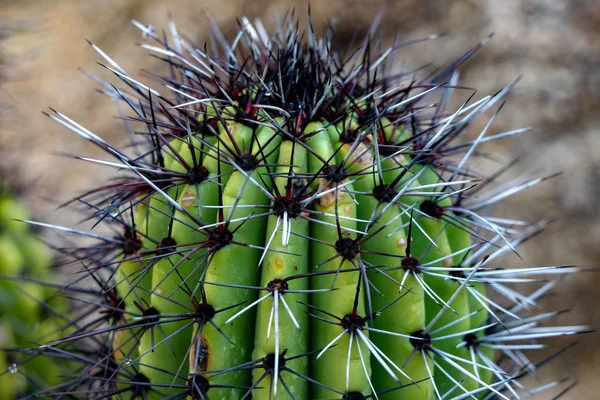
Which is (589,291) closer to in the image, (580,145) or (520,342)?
(580,145)

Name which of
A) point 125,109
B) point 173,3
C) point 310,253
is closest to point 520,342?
point 310,253

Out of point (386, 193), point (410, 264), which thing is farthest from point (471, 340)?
point (386, 193)

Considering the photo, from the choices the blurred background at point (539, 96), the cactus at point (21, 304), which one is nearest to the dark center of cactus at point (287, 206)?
the cactus at point (21, 304)

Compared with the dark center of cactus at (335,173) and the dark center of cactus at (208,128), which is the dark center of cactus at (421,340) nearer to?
the dark center of cactus at (335,173)

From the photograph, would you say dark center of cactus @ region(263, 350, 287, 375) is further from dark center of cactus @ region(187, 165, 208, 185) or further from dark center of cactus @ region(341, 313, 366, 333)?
dark center of cactus @ region(187, 165, 208, 185)

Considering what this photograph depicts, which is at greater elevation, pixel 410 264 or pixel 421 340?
pixel 410 264

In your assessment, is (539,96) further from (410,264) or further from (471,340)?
(410,264)

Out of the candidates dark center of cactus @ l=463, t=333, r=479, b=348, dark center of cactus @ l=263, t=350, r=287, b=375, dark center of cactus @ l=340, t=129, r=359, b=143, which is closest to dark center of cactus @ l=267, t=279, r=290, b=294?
dark center of cactus @ l=263, t=350, r=287, b=375
